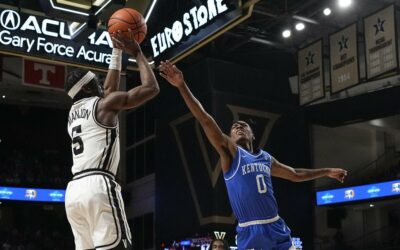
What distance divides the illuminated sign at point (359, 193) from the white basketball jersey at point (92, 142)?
688 inches

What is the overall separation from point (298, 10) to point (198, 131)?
16.8 ft

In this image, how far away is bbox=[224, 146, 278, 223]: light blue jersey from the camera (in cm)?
586

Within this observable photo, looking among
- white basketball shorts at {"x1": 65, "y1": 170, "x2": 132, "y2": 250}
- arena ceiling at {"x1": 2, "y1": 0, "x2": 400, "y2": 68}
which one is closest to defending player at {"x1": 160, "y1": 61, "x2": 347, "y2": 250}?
white basketball shorts at {"x1": 65, "y1": 170, "x2": 132, "y2": 250}

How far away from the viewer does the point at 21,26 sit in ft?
36.0

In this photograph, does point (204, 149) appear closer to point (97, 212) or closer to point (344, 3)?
point (344, 3)

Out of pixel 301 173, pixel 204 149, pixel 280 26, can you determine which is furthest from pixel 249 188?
pixel 280 26

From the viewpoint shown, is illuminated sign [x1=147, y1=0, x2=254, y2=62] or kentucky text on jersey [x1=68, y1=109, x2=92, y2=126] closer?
kentucky text on jersey [x1=68, y1=109, x2=92, y2=126]

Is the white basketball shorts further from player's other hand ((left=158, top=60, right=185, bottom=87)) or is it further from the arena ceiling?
the arena ceiling

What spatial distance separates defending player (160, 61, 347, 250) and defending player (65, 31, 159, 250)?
70cm

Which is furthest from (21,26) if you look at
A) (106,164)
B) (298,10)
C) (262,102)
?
(262,102)

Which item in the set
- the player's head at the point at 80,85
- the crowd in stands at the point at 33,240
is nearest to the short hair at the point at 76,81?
the player's head at the point at 80,85

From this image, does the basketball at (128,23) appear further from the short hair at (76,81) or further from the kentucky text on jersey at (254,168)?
the kentucky text on jersey at (254,168)

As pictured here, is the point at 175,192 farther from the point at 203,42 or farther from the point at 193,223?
the point at 203,42

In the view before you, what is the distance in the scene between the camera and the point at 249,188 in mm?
5887
